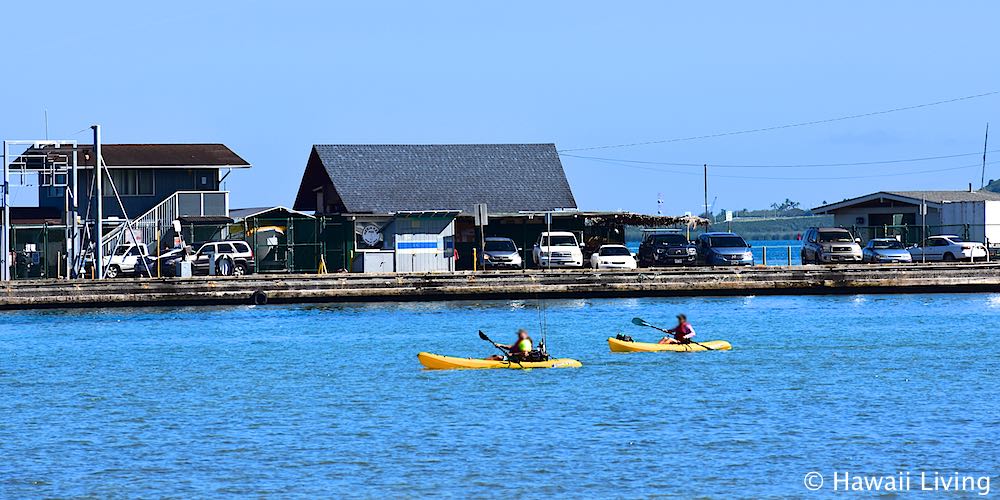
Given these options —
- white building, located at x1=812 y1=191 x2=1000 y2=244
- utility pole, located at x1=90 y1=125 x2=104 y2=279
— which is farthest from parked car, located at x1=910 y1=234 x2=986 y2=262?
utility pole, located at x1=90 y1=125 x2=104 y2=279

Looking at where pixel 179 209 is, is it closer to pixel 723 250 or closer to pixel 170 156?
pixel 170 156

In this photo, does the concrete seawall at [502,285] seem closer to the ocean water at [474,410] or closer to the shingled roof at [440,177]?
the ocean water at [474,410]

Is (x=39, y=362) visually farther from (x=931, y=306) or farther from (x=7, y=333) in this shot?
(x=931, y=306)

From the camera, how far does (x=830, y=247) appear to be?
68750 millimetres

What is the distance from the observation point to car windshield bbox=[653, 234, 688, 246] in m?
68.1

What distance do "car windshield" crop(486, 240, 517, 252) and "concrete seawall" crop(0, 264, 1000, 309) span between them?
3.83 m

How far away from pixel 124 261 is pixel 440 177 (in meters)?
21.0

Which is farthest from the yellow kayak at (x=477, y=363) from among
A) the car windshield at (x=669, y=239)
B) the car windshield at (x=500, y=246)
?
the car windshield at (x=669, y=239)

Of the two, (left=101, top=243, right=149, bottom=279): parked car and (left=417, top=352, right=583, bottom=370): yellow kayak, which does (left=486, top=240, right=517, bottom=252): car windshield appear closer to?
(left=101, top=243, right=149, bottom=279): parked car

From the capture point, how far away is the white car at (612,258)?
64750mm

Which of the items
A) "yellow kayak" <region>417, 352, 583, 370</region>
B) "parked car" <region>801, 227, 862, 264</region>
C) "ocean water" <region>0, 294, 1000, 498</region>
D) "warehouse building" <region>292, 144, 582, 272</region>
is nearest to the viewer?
"ocean water" <region>0, 294, 1000, 498</region>

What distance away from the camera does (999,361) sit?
4066 cm

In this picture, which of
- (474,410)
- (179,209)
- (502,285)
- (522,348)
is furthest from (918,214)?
(474,410)

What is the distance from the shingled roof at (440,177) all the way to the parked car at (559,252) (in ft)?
30.0
